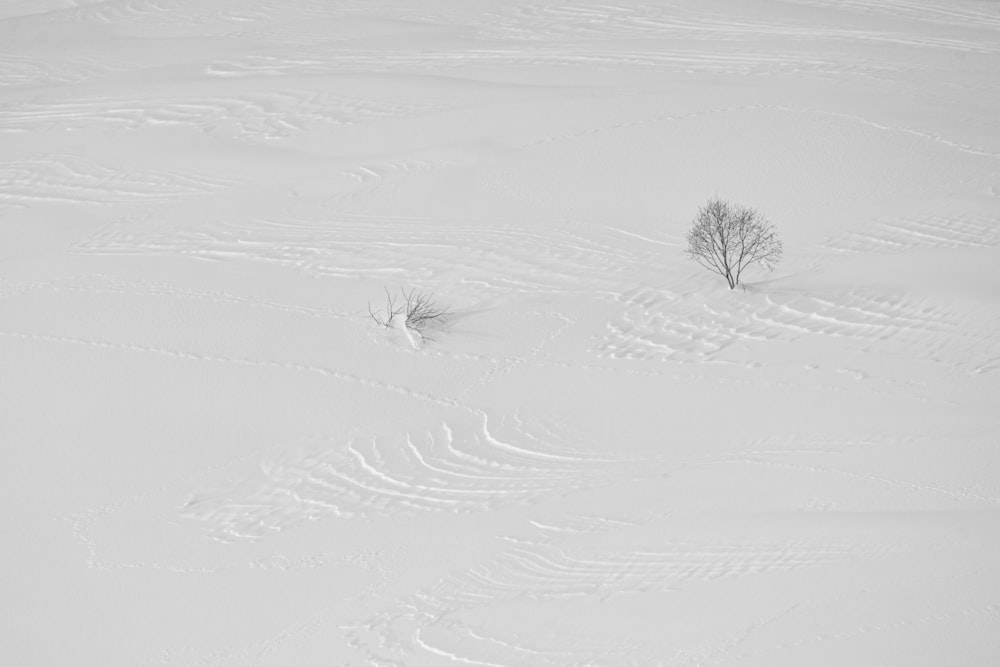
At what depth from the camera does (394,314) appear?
11016 millimetres

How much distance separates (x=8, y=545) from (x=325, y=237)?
4.47 meters

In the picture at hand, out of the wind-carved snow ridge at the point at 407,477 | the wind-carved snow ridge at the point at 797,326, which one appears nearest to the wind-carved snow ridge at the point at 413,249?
the wind-carved snow ridge at the point at 797,326

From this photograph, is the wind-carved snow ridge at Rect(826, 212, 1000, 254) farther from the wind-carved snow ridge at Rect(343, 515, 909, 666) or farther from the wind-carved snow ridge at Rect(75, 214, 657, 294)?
the wind-carved snow ridge at Rect(343, 515, 909, 666)

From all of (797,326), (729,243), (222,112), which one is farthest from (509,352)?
(222,112)

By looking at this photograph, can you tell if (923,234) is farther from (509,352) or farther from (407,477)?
(407,477)

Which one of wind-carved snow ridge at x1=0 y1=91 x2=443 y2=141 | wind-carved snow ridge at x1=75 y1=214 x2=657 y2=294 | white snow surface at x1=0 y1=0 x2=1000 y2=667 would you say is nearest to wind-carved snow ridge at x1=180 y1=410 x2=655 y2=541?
white snow surface at x1=0 y1=0 x2=1000 y2=667

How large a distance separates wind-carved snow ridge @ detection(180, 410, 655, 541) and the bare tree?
1.40m

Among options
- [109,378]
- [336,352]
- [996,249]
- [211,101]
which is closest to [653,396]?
[336,352]

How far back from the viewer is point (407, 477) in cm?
918

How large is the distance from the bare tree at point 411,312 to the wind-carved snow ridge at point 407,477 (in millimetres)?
1402

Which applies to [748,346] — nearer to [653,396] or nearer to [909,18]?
[653,396]

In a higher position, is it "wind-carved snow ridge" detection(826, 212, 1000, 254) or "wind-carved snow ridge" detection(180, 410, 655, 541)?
"wind-carved snow ridge" detection(826, 212, 1000, 254)

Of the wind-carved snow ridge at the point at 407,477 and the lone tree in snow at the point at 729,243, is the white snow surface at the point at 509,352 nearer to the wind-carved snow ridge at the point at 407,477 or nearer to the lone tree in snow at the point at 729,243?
the wind-carved snow ridge at the point at 407,477

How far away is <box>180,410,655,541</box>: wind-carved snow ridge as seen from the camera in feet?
29.1
